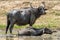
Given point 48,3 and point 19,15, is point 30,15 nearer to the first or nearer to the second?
point 19,15

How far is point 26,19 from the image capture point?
2419 centimetres

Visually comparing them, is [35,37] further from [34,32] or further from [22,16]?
[22,16]

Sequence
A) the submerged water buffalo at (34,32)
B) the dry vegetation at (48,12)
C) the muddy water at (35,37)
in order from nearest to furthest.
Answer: the muddy water at (35,37) → the submerged water buffalo at (34,32) → the dry vegetation at (48,12)

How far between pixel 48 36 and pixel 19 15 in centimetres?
278

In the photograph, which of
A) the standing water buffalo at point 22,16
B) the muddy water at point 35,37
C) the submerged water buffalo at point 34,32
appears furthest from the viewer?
the standing water buffalo at point 22,16

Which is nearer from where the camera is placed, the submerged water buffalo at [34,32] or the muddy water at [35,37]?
the muddy water at [35,37]

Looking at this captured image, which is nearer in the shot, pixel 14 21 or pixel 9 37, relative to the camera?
pixel 9 37

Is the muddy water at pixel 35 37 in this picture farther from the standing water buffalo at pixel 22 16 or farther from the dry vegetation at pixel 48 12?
the dry vegetation at pixel 48 12

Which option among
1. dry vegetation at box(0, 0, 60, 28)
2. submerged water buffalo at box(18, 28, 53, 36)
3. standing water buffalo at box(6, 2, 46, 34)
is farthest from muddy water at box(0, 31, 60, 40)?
dry vegetation at box(0, 0, 60, 28)

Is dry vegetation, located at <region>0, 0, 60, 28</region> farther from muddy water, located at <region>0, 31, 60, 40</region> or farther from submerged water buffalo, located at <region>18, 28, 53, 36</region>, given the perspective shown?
muddy water, located at <region>0, 31, 60, 40</region>

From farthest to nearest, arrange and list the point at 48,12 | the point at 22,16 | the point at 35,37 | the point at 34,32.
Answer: the point at 48,12 < the point at 22,16 < the point at 34,32 < the point at 35,37

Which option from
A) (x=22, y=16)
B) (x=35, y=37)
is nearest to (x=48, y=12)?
(x=22, y=16)

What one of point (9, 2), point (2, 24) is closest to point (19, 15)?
point (2, 24)

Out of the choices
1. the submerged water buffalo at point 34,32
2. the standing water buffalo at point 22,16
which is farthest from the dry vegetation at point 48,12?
the submerged water buffalo at point 34,32
